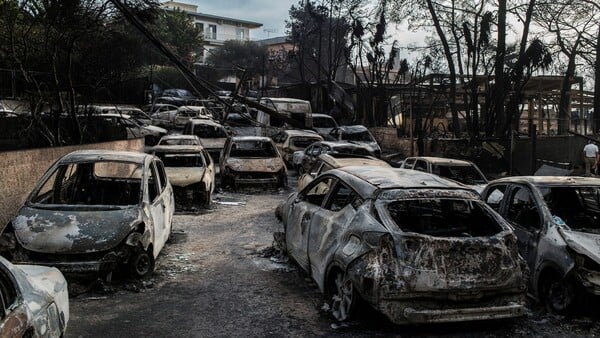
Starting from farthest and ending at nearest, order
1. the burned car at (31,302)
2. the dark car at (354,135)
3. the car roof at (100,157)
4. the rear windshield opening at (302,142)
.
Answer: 1. the dark car at (354,135)
2. the rear windshield opening at (302,142)
3. the car roof at (100,157)
4. the burned car at (31,302)

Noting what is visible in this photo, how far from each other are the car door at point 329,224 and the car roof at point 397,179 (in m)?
0.23

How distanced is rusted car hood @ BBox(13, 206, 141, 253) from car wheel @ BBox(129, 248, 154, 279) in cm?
30

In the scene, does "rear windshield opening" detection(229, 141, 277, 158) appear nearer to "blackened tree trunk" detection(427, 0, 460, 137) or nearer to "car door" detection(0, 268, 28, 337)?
"blackened tree trunk" detection(427, 0, 460, 137)

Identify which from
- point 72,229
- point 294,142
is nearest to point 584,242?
point 72,229

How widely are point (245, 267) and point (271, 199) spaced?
21.1 feet

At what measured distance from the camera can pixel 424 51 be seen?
30953 millimetres

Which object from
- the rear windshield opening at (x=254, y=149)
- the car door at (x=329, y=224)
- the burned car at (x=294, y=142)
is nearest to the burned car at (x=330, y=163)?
the rear windshield opening at (x=254, y=149)

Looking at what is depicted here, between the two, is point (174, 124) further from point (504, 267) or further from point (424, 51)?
point (504, 267)

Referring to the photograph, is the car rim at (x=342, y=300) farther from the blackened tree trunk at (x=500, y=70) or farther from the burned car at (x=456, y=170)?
the blackened tree trunk at (x=500, y=70)

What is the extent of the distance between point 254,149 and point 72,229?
9.98 m

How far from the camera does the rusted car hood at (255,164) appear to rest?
15.0 metres

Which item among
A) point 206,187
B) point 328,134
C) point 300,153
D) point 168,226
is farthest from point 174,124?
point 168,226

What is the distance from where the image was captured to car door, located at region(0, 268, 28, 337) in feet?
11.1

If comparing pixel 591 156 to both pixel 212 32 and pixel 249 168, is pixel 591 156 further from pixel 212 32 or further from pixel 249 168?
pixel 212 32
